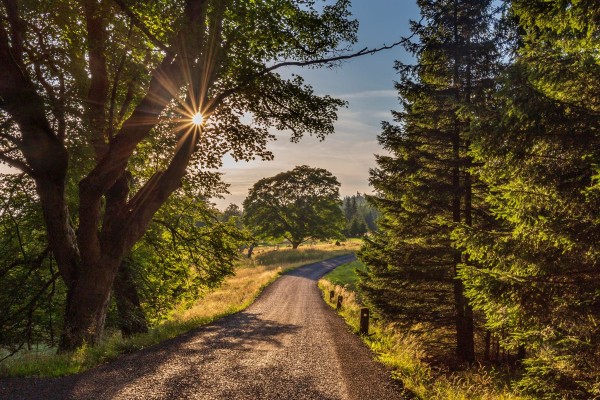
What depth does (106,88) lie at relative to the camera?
333 inches

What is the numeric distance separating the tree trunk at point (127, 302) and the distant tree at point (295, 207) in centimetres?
3913

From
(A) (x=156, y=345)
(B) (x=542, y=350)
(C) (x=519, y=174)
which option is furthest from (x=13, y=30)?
(B) (x=542, y=350)

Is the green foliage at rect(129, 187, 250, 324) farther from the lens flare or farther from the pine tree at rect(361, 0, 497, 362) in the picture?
the pine tree at rect(361, 0, 497, 362)

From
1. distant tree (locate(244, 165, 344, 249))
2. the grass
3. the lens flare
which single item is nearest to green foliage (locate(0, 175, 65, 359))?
the lens flare

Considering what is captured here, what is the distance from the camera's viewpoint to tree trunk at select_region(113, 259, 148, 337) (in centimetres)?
1157

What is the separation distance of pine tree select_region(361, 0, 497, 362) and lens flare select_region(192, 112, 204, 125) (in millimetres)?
6429

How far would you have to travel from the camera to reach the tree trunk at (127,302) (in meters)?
11.6

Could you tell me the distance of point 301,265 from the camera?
4175cm

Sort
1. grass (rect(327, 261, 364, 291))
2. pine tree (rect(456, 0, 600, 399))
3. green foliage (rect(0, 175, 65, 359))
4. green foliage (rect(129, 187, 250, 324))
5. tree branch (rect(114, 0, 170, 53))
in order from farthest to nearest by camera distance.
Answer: grass (rect(327, 261, 364, 291)) → green foliage (rect(129, 187, 250, 324)) → green foliage (rect(0, 175, 65, 359)) → tree branch (rect(114, 0, 170, 53)) → pine tree (rect(456, 0, 600, 399))

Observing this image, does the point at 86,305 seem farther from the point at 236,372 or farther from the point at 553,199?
the point at 553,199

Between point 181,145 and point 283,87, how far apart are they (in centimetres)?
318

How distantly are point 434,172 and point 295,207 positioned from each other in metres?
42.2

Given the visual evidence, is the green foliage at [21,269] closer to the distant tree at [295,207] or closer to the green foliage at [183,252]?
the green foliage at [183,252]

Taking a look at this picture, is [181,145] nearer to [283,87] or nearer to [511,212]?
[283,87]
